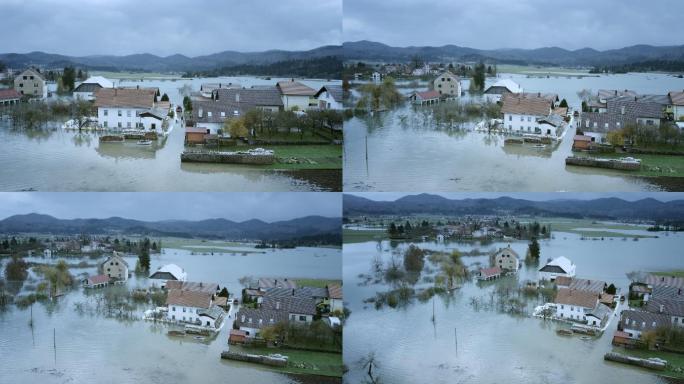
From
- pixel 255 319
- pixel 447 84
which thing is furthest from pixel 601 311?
pixel 255 319

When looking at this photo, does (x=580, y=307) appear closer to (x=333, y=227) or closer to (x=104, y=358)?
(x=333, y=227)

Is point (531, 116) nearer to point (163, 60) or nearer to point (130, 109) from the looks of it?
point (163, 60)

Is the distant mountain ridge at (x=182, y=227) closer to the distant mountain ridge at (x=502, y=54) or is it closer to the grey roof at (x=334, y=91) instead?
the grey roof at (x=334, y=91)

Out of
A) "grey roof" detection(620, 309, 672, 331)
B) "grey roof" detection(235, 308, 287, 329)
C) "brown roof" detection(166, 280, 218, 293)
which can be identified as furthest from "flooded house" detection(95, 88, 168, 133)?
"grey roof" detection(620, 309, 672, 331)

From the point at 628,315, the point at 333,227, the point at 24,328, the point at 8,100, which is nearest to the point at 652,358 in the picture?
the point at 628,315

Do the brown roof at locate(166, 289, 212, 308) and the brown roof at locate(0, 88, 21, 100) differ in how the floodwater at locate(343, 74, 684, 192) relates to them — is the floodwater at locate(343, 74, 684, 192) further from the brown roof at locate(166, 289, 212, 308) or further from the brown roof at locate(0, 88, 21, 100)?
the brown roof at locate(0, 88, 21, 100)

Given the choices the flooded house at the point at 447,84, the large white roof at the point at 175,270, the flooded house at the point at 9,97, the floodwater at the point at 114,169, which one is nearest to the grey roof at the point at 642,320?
the flooded house at the point at 447,84
